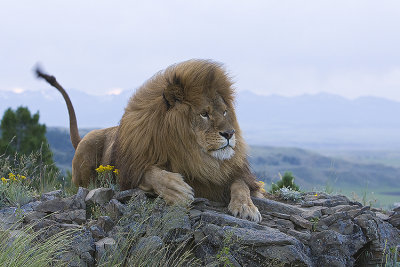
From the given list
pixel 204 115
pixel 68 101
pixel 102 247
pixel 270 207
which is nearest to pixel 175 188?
pixel 204 115

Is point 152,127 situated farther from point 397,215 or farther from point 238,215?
point 397,215

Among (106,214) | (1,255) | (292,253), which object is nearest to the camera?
(1,255)

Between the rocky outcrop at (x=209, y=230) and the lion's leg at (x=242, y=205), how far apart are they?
0.14 meters

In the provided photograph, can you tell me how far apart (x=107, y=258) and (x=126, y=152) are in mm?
1292

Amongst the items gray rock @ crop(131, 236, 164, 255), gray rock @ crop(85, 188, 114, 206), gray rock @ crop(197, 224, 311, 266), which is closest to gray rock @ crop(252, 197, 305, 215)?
gray rock @ crop(197, 224, 311, 266)

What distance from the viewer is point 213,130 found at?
17.2 feet

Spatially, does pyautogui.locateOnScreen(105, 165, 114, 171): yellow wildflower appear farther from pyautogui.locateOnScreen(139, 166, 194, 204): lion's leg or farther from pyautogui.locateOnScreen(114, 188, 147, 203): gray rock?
pyautogui.locateOnScreen(139, 166, 194, 204): lion's leg

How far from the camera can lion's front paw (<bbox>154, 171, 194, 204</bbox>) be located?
527cm

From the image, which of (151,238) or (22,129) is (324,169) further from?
(151,238)

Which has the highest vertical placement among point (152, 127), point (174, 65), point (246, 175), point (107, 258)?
point (174, 65)

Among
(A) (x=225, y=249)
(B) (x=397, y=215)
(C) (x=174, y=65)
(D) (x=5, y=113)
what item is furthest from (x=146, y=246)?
(D) (x=5, y=113)

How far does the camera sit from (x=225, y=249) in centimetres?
471

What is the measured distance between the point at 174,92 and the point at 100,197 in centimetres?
149

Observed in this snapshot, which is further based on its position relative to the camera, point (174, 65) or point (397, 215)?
point (397, 215)
